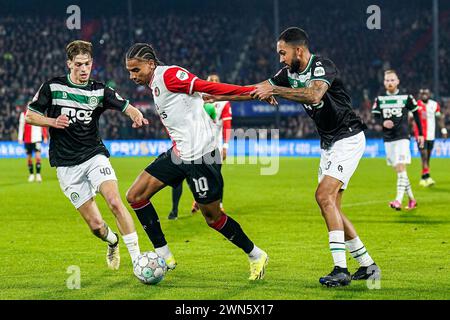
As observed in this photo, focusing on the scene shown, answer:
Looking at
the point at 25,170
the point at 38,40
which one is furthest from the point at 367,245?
the point at 38,40

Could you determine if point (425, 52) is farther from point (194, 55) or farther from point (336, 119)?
point (336, 119)

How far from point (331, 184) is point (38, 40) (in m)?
42.6

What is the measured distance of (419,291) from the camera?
7.81 m

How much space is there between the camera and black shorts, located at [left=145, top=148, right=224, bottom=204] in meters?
8.65

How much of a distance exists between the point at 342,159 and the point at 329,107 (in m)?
0.51

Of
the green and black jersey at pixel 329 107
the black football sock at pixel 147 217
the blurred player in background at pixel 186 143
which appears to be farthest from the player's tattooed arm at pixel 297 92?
the black football sock at pixel 147 217

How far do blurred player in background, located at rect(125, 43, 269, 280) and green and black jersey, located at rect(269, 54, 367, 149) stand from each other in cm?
84

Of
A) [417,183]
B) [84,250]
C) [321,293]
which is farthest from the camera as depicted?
[417,183]

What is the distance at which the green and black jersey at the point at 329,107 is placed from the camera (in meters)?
8.28

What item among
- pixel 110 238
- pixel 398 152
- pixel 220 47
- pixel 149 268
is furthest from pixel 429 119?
pixel 220 47

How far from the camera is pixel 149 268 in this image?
8.37 metres

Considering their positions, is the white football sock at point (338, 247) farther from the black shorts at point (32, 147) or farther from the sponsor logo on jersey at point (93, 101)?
the black shorts at point (32, 147)

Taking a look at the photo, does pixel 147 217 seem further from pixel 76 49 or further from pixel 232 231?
pixel 76 49

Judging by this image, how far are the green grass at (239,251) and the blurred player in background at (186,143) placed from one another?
0.61 meters
